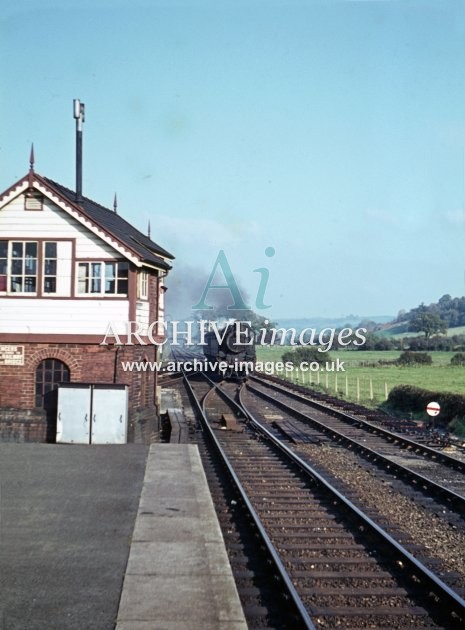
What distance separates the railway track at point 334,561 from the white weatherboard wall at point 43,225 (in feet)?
23.1

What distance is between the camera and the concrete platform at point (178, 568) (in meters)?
5.73

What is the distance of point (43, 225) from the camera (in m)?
16.0

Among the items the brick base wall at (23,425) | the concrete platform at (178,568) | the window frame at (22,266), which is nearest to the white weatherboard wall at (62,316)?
the window frame at (22,266)

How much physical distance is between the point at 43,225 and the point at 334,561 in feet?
36.9

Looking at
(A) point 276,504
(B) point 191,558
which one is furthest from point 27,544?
(A) point 276,504

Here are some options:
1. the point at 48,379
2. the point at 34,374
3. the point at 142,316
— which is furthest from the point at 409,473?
the point at 34,374

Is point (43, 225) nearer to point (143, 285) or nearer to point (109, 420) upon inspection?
point (143, 285)

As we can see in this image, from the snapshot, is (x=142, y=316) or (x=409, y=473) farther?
(x=142, y=316)

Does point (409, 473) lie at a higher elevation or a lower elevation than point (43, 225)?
lower

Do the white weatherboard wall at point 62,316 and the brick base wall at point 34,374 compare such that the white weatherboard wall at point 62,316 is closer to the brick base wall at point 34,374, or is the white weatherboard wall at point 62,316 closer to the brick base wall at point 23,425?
the brick base wall at point 34,374

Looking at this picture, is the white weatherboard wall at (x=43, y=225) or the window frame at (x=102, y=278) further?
the window frame at (x=102, y=278)

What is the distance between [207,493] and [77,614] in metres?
4.63

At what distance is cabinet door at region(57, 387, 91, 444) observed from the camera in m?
14.6

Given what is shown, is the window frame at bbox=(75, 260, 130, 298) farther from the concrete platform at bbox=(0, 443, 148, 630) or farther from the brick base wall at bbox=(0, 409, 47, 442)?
the concrete platform at bbox=(0, 443, 148, 630)
